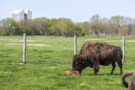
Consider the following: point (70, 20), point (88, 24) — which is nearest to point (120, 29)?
point (88, 24)

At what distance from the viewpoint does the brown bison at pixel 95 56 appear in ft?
49.6

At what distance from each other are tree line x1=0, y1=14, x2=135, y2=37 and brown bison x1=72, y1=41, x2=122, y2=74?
120392 mm

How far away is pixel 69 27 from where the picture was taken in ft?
476

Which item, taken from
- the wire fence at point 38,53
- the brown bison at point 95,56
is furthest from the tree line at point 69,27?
the brown bison at point 95,56

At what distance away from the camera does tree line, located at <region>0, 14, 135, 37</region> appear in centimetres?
14012

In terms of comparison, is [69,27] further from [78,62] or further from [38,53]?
[78,62]

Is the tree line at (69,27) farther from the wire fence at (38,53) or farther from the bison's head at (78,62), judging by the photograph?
the bison's head at (78,62)

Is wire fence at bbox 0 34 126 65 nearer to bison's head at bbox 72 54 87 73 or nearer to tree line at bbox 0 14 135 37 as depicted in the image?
bison's head at bbox 72 54 87 73

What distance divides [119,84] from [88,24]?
457ft

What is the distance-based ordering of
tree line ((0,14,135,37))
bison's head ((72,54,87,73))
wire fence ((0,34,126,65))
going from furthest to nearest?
1. tree line ((0,14,135,37))
2. wire fence ((0,34,126,65))
3. bison's head ((72,54,87,73))

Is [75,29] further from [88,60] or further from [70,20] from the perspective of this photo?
[88,60]

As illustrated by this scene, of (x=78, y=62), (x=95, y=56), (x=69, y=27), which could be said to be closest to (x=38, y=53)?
(x=95, y=56)

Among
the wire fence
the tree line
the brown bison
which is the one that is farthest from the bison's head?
the tree line

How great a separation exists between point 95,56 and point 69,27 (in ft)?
426
